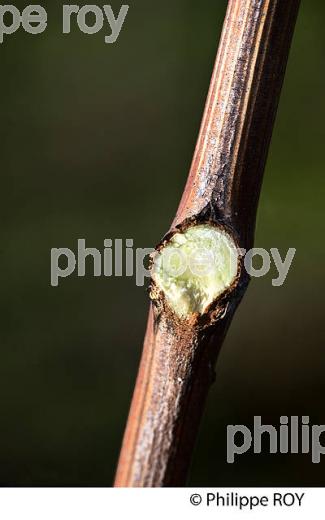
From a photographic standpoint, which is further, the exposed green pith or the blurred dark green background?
the blurred dark green background

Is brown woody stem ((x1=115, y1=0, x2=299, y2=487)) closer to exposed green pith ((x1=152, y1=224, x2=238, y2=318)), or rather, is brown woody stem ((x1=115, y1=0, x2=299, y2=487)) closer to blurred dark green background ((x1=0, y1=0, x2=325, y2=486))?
exposed green pith ((x1=152, y1=224, x2=238, y2=318))

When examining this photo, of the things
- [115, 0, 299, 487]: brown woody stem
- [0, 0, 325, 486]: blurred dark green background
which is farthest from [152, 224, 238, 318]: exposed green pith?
[0, 0, 325, 486]: blurred dark green background

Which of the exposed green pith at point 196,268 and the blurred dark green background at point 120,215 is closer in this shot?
the exposed green pith at point 196,268

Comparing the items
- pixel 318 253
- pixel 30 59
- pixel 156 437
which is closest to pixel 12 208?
pixel 30 59

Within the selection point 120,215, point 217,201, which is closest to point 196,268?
point 217,201

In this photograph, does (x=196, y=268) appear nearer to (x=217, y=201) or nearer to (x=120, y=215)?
(x=217, y=201)

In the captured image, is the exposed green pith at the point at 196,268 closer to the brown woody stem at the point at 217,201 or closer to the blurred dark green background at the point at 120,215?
the brown woody stem at the point at 217,201

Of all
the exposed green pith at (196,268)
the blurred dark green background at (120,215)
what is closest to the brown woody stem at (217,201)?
the exposed green pith at (196,268)
